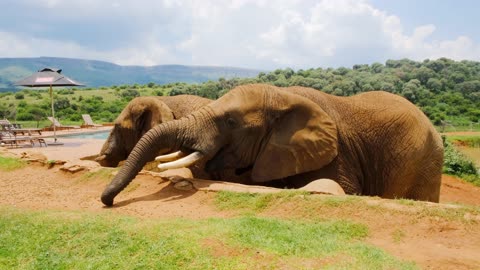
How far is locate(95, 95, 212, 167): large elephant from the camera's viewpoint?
10695mm

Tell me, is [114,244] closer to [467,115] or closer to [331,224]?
[331,224]

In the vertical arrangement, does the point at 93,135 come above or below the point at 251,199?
below

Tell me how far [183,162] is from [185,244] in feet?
9.03

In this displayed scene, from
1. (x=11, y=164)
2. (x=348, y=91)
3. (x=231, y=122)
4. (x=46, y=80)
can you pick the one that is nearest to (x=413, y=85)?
(x=348, y=91)

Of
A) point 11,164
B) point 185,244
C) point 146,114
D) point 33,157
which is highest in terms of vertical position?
point 146,114

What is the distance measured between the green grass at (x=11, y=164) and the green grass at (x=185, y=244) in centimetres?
553

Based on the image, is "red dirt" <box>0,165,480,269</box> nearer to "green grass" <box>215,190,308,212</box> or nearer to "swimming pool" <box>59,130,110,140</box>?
"green grass" <box>215,190,308,212</box>

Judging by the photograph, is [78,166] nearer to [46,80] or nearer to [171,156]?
[171,156]

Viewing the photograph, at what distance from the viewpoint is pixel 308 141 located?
26.8 feet

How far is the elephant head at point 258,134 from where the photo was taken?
7.89 metres

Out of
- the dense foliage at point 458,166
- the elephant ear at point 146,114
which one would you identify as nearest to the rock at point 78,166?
the elephant ear at point 146,114

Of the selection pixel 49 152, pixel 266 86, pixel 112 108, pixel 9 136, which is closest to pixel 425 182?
pixel 266 86

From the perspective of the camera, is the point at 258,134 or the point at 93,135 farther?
the point at 93,135

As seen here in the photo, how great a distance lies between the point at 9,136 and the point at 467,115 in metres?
47.7
